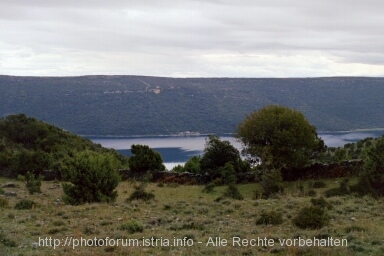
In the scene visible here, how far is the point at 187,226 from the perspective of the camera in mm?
11938

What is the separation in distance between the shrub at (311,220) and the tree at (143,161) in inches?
753

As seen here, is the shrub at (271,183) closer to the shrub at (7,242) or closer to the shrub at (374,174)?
the shrub at (374,174)

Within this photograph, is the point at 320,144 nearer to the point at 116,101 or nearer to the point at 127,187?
the point at 127,187

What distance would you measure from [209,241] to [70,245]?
286cm

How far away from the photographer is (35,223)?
12648 mm

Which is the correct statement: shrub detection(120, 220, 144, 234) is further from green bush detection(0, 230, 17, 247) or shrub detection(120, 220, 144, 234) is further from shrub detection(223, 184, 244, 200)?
shrub detection(223, 184, 244, 200)

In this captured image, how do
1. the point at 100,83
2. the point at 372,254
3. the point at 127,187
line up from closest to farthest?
the point at 372,254
the point at 127,187
the point at 100,83

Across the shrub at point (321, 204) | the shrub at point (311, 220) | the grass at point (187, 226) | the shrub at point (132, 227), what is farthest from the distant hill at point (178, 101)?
the shrub at point (132, 227)

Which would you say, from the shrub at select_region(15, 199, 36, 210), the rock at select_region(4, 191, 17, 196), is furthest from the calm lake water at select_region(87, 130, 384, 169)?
the shrub at select_region(15, 199, 36, 210)

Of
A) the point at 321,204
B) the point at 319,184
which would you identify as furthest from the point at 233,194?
the point at 321,204

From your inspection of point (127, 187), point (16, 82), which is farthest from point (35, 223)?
point (16, 82)

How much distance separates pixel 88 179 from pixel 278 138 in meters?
11.6

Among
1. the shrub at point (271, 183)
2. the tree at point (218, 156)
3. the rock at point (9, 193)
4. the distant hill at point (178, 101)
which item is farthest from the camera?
the distant hill at point (178, 101)

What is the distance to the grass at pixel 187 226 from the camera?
9023 mm
